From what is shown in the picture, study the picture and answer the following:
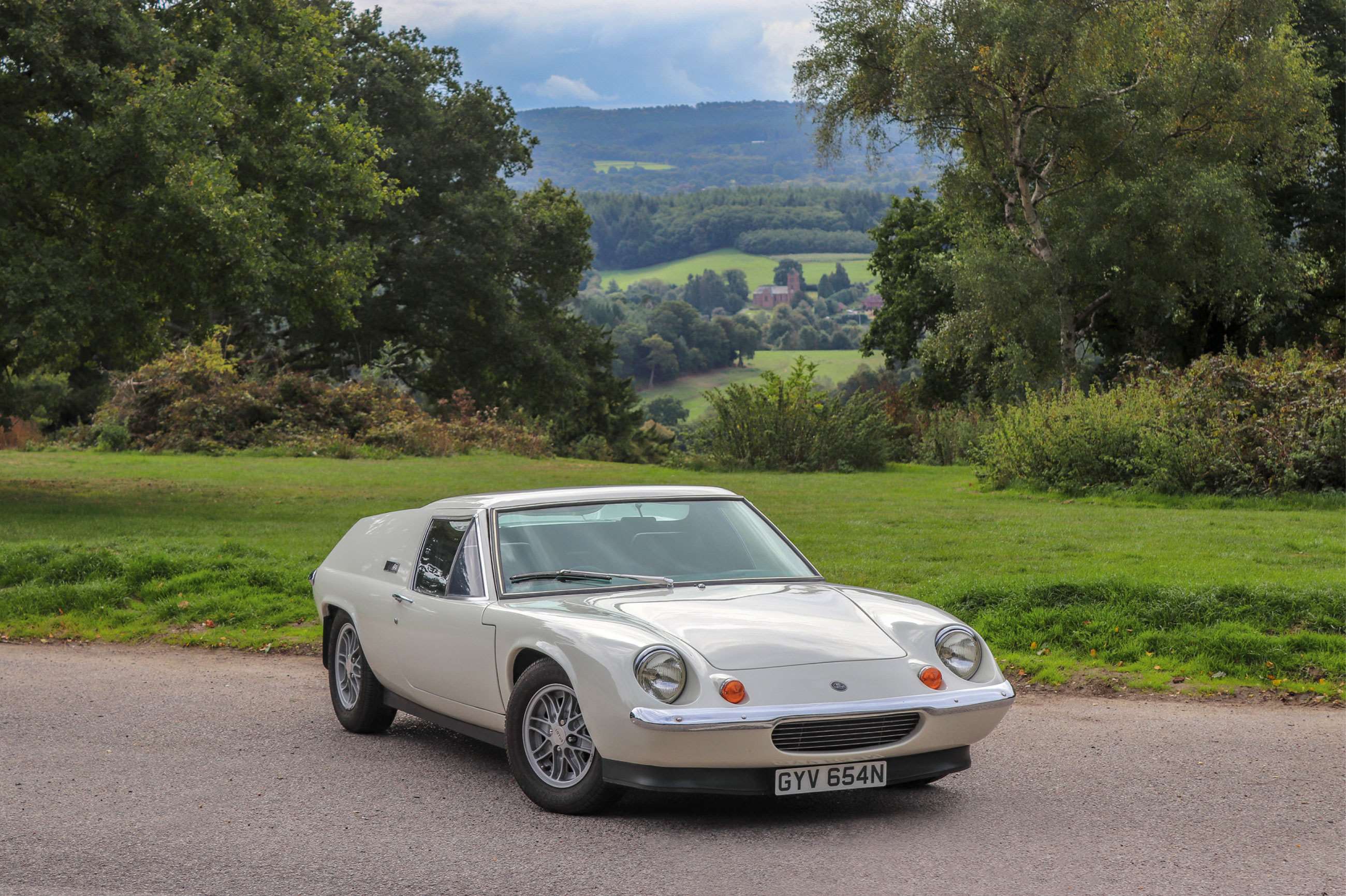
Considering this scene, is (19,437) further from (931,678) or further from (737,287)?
(737,287)

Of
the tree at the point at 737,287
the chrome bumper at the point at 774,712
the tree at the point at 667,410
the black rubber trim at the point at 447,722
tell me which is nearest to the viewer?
the chrome bumper at the point at 774,712

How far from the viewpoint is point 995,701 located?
604cm

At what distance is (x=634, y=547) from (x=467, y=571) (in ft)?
2.85

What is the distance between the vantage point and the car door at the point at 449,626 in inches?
261

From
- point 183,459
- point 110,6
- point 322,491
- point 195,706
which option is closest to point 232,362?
point 183,459

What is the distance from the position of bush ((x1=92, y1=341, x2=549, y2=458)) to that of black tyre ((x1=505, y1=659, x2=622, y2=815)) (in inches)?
1074

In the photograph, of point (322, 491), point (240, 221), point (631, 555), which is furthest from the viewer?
point (322, 491)

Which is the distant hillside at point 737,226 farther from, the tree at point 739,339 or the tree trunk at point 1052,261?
the tree trunk at point 1052,261

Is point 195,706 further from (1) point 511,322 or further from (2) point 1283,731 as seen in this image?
(1) point 511,322

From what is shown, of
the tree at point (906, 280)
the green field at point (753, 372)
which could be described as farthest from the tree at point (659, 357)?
the tree at point (906, 280)

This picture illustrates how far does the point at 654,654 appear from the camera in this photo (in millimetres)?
5742

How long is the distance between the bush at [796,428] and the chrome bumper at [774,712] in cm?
2332

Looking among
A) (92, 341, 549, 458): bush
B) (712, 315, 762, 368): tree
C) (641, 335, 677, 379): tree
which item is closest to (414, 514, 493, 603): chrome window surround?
(92, 341, 549, 458): bush

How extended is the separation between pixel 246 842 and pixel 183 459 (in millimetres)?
26615
